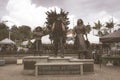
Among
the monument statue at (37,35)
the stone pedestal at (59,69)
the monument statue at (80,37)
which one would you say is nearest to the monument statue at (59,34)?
the monument statue at (80,37)

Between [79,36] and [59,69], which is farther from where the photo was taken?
[79,36]

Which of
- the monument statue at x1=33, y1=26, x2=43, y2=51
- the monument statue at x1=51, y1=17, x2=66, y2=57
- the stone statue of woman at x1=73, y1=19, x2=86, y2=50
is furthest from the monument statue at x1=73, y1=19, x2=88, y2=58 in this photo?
the monument statue at x1=33, y1=26, x2=43, y2=51

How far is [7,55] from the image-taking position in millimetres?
33938

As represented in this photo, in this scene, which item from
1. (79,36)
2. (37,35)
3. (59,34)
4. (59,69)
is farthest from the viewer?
(37,35)

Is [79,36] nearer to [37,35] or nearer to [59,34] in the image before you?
[59,34]

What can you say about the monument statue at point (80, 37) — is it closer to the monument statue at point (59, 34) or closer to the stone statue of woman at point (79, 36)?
the stone statue of woman at point (79, 36)

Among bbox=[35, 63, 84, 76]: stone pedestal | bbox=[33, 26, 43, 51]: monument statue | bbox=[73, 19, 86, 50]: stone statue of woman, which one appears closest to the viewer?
bbox=[35, 63, 84, 76]: stone pedestal

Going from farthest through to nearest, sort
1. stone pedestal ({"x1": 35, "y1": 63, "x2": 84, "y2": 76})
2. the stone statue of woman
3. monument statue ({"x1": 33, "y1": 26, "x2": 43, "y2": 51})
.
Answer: monument statue ({"x1": 33, "y1": 26, "x2": 43, "y2": 51}), the stone statue of woman, stone pedestal ({"x1": 35, "y1": 63, "x2": 84, "y2": 76})

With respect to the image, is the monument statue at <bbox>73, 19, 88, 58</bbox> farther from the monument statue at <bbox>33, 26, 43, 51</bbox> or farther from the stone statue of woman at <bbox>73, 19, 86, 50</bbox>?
the monument statue at <bbox>33, 26, 43, 51</bbox>

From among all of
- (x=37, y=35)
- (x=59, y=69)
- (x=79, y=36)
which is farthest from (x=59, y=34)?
(x=59, y=69)

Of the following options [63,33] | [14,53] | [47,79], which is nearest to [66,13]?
[14,53]

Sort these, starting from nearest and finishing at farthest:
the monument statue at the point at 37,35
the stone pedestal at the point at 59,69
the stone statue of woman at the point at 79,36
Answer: the stone pedestal at the point at 59,69 → the stone statue of woman at the point at 79,36 → the monument statue at the point at 37,35

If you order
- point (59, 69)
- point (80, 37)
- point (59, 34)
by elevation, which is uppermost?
point (59, 34)

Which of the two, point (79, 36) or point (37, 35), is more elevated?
point (37, 35)
